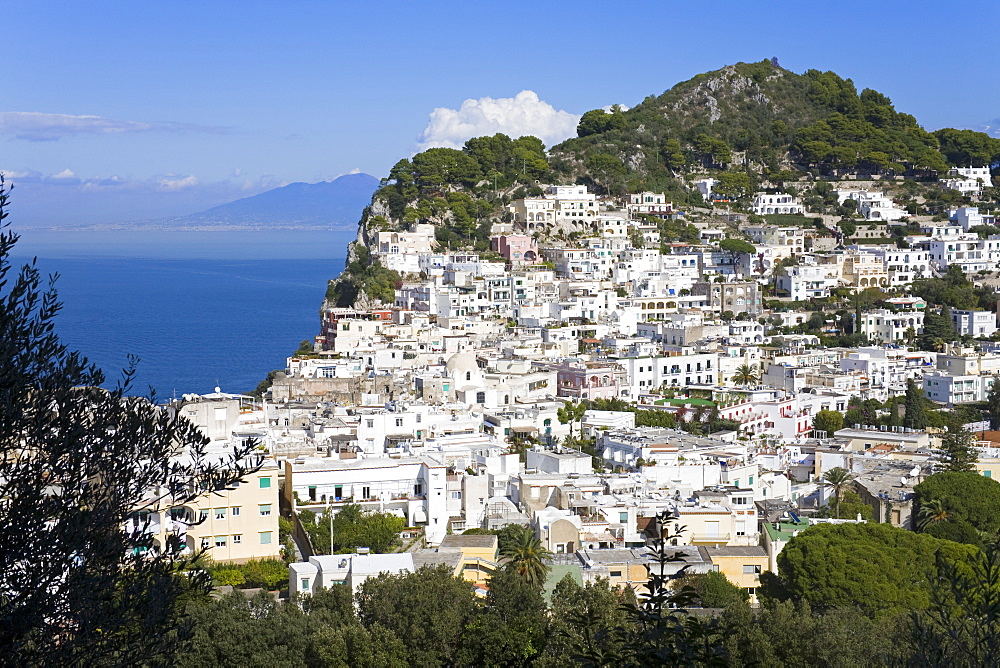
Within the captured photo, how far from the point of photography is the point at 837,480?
61.4 ft

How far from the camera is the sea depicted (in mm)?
38250

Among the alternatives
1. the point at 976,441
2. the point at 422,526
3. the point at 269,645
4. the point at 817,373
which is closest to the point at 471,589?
the point at 269,645

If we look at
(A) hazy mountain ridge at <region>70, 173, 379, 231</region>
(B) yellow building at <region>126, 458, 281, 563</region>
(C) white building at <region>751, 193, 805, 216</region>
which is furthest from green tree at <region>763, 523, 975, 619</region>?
(A) hazy mountain ridge at <region>70, 173, 379, 231</region>

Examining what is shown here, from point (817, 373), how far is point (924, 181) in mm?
24705

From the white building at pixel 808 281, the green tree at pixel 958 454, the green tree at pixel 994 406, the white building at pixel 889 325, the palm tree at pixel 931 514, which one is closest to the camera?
the palm tree at pixel 931 514

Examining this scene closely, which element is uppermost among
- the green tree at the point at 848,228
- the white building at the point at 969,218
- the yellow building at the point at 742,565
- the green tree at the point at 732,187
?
the green tree at the point at 732,187

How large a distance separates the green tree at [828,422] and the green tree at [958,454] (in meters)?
3.76

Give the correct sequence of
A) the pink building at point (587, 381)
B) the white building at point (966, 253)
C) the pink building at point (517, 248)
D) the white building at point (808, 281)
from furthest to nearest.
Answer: the white building at point (966, 253) → the pink building at point (517, 248) → the white building at point (808, 281) → the pink building at point (587, 381)

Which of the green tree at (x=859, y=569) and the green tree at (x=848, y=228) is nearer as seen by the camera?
the green tree at (x=859, y=569)

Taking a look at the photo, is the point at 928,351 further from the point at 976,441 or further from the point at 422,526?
the point at 422,526

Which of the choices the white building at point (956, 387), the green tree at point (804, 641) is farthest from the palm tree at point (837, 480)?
the white building at point (956, 387)

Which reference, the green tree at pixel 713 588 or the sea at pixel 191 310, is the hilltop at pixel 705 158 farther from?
the green tree at pixel 713 588

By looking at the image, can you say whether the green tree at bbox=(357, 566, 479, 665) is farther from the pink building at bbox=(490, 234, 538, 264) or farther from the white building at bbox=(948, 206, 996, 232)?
the white building at bbox=(948, 206, 996, 232)

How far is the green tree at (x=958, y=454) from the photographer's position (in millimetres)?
19219
